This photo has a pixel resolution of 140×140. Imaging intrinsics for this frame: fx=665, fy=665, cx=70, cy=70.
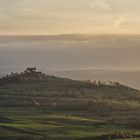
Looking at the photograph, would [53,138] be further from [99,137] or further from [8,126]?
[8,126]

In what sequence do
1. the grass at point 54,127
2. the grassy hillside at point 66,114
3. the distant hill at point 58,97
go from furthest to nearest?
the distant hill at point 58,97
the grassy hillside at point 66,114
the grass at point 54,127

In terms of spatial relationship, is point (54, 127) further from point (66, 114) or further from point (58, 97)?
point (58, 97)

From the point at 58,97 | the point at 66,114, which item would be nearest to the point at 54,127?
the point at 66,114

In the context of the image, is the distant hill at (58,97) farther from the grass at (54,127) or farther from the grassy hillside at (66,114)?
the grass at (54,127)

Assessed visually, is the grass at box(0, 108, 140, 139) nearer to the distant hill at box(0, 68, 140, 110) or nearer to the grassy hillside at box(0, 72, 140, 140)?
the grassy hillside at box(0, 72, 140, 140)

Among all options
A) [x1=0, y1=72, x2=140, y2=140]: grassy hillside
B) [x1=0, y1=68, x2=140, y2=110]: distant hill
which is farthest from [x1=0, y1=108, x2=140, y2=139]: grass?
[x1=0, y1=68, x2=140, y2=110]: distant hill

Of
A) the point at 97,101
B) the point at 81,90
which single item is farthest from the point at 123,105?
the point at 81,90

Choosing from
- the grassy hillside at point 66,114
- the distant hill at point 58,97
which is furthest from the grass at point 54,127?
the distant hill at point 58,97

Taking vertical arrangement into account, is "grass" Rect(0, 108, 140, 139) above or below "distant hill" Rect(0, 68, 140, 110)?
below

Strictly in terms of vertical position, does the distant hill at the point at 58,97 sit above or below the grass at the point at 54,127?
above
